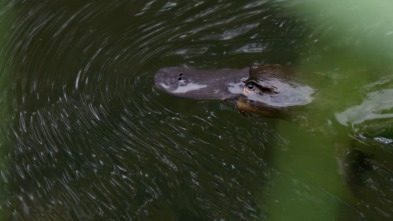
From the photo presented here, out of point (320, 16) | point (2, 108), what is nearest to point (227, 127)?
point (320, 16)

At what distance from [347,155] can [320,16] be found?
0.99 metres

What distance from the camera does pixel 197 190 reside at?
2826 mm

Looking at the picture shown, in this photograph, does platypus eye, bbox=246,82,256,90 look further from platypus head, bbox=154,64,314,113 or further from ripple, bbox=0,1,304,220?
ripple, bbox=0,1,304,220

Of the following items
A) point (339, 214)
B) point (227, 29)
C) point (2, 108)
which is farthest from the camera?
point (227, 29)

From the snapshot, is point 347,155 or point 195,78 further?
point 195,78

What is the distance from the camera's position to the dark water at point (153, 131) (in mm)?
2787

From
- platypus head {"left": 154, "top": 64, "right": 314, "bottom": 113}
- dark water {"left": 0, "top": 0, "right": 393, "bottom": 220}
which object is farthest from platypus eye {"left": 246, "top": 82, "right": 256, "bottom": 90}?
dark water {"left": 0, "top": 0, "right": 393, "bottom": 220}

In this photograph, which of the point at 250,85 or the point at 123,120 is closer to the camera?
the point at 250,85

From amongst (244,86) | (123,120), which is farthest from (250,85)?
(123,120)

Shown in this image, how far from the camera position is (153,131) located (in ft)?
10.1

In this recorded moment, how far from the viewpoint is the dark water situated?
9.14 feet

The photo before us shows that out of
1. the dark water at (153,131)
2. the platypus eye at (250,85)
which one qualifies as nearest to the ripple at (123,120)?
the dark water at (153,131)

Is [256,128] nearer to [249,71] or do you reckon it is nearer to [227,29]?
[249,71]

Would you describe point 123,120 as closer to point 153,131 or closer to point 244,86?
point 153,131
